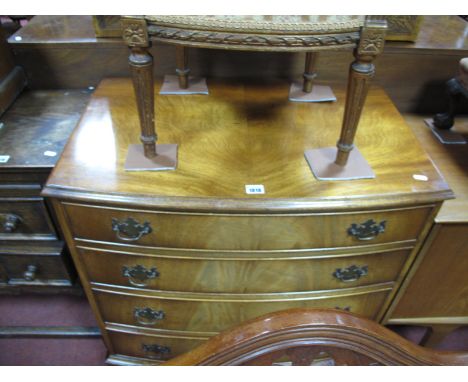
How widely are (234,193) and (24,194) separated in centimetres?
61

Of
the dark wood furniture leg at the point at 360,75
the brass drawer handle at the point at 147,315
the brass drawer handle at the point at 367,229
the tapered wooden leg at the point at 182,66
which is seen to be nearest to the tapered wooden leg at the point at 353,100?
the dark wood furniture leg at the point at 360,75

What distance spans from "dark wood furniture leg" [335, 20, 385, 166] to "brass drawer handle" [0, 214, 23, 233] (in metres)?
0.90

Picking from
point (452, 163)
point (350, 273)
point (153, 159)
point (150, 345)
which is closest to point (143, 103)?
point (153, 159)

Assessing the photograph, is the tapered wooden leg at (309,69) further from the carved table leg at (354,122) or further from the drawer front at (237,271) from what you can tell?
the drawer front at (237,271)

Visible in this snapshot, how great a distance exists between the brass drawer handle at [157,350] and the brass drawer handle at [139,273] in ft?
1.02

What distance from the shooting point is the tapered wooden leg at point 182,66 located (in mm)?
1047

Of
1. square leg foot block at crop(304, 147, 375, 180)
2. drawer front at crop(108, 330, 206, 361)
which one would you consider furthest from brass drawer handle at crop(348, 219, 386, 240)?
drawer front at crop(108, 330, 206, 361)

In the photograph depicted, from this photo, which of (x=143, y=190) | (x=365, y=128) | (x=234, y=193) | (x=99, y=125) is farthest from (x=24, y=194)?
(x=365, y=128)

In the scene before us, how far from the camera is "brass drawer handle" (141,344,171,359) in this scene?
3.75 ft

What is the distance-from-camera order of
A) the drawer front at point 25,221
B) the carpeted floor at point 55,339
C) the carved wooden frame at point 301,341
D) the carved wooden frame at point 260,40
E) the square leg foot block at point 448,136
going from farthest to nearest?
the carpeted floor at point 55,339
the square leg foot block at point 448,136
the drawer front at point 25,221
the carved wooden frame at point 260,40
the carved wooden frame at point 301,341

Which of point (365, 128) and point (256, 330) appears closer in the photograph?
point (256, 330)

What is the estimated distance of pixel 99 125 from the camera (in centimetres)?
96
